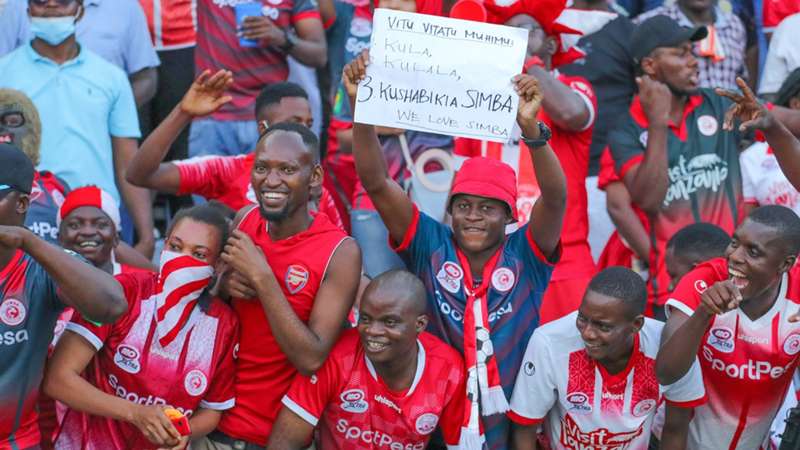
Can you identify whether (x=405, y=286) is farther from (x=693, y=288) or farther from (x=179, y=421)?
(x=693, y=288)

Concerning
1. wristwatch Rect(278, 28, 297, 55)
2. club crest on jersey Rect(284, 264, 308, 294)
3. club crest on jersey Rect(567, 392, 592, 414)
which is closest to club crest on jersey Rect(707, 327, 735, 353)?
club crest on jersey Rect(567, 392, 592, 414)

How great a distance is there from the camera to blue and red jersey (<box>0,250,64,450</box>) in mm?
5301

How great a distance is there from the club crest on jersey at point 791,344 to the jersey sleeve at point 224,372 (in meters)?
2.45

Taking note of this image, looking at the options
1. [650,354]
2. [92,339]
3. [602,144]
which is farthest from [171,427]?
[602,144]

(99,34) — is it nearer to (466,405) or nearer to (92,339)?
(92,339)

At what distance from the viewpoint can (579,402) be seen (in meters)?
5.82

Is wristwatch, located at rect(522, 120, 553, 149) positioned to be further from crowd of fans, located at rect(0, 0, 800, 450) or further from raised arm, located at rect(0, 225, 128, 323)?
raised arm, located at rect(0, 225, 128, 323)

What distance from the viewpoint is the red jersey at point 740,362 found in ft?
19.2

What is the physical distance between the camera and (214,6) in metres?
8.16

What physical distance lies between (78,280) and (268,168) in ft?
3.54

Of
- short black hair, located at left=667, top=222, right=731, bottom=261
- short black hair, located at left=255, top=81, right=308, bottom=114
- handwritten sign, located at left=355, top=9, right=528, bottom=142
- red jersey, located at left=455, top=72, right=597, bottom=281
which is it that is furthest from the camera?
short black hair, located at left=255, top=81, right=308, bottom=114

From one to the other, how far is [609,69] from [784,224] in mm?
2752

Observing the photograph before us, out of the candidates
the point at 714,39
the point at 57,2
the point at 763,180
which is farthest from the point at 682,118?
the point at 57,2

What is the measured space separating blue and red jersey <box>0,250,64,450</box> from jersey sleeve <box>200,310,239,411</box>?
0.72m
